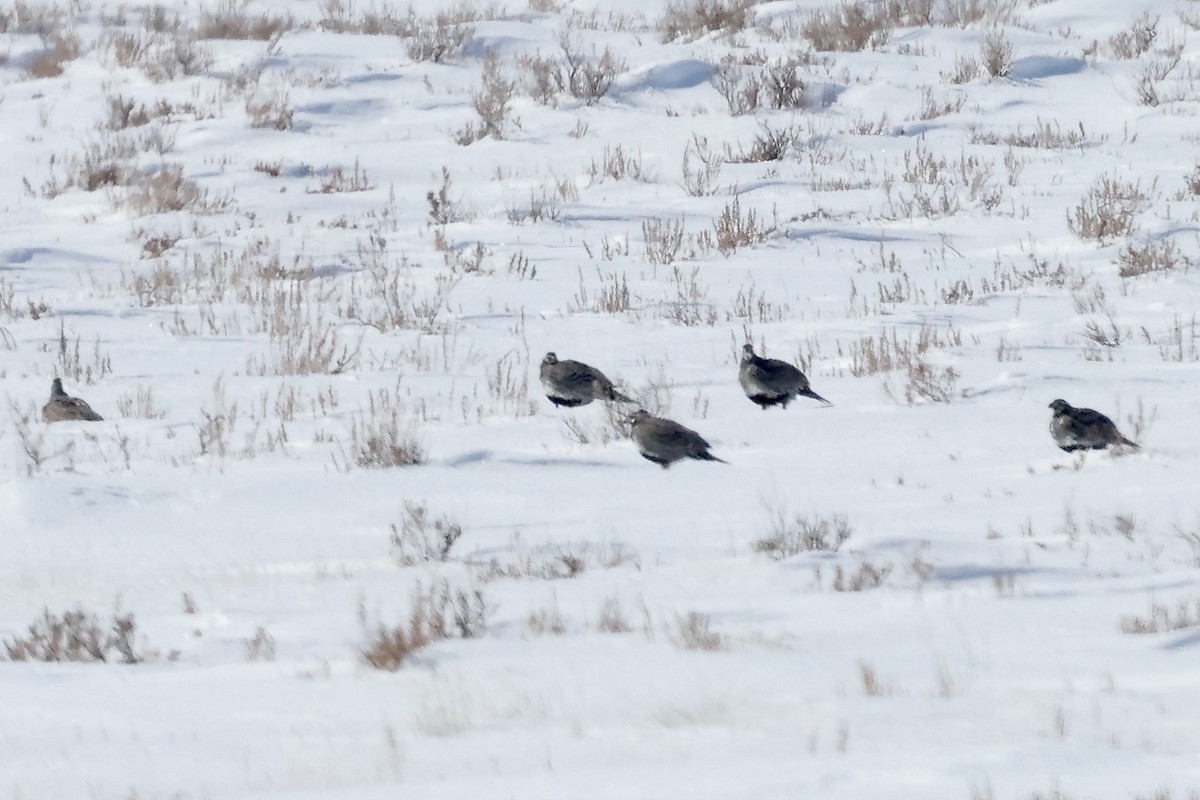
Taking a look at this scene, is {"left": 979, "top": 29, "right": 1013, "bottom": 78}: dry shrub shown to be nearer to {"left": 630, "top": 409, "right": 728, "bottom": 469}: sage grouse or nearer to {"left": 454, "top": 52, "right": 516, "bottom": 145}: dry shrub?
{"left": 454, "top": 52, "right": 516, "bottom": 145}: dry shrub

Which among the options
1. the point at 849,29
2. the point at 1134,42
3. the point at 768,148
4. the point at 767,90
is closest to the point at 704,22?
the point at 849,29

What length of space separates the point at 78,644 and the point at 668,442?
8.60 ft

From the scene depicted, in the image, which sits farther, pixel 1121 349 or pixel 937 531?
pixel 1121 349

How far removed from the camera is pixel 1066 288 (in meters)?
9.42

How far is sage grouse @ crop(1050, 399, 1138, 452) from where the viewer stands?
5.40 metres

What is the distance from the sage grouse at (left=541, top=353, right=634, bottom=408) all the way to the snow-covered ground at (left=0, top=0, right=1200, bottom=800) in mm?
127

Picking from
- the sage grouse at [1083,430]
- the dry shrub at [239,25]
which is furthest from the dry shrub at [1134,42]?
the sage grouse at [1083,430]

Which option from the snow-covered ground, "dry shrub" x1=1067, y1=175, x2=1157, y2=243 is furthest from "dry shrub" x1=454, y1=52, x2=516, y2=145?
"dry shrub" x1=1067, y1=175, x2=1157, y2=243

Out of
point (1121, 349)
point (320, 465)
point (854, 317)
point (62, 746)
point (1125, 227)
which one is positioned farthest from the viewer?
point (1125, 227)

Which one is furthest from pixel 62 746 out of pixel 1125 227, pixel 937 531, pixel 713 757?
pixel 1125 227

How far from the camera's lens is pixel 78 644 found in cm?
355

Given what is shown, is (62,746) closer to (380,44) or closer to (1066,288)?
(1066,288)

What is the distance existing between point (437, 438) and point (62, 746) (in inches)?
144

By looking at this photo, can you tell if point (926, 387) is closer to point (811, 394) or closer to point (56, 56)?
point (811, 394)
